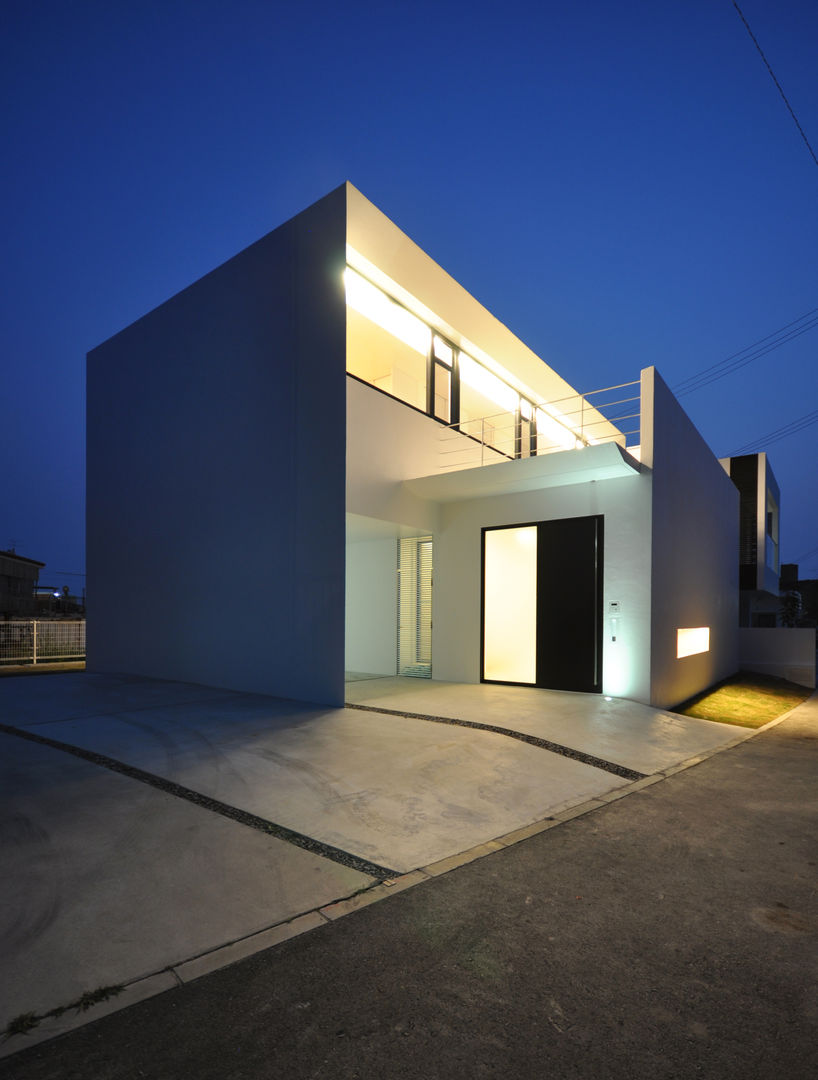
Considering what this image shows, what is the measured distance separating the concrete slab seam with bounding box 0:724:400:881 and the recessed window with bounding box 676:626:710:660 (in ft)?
28.3

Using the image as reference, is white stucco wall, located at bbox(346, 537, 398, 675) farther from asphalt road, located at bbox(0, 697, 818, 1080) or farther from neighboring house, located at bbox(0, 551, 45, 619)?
neighboring house, located at bbox(0, 551, 45, 619)

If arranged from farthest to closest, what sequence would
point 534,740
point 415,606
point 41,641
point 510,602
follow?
point 41,641 < point 415,606 < point 510,602 < point 534,740

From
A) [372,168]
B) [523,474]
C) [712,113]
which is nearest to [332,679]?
[523,474]

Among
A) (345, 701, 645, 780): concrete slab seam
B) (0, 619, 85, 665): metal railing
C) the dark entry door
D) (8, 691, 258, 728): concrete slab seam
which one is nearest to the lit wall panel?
the dark entry door

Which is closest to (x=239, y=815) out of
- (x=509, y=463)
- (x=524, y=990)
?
(x=524, y=990)

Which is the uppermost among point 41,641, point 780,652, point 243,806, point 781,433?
point 781,433

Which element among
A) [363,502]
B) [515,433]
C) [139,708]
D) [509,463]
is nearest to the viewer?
[139,708]

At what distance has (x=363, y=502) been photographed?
9.58 meters

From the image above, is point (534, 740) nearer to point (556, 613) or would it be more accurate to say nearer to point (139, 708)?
point (556, 613)

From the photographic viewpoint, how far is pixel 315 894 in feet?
10.2

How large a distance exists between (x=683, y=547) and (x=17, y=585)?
2639 centimetres

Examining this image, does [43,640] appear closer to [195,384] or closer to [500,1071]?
[195,384]

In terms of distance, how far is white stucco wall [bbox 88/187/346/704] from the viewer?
8742mm

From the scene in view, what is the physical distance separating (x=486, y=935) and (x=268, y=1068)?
4.01ft
